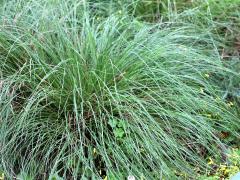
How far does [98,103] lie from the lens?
3.23 m

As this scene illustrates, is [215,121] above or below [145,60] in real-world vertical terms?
below

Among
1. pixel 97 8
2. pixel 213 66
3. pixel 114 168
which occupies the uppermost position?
pixel 97 8

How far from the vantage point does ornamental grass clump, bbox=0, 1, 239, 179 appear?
3.14 metres

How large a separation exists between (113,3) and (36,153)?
1.83 m

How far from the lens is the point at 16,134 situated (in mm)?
3117

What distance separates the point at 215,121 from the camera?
355cm

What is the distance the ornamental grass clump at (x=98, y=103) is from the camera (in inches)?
123

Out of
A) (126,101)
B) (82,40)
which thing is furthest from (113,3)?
(126,101)

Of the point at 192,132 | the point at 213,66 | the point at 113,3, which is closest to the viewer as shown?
the point at 192,132

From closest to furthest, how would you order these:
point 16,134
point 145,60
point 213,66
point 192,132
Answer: point 16,134, point 192,132, point 145,60, point 213,66

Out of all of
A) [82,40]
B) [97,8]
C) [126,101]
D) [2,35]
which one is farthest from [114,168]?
[97,8]

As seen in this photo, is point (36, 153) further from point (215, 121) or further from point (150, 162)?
point (215, 121)

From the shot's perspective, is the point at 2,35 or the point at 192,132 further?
the point at 2,35

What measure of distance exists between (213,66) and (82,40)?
0.98m
